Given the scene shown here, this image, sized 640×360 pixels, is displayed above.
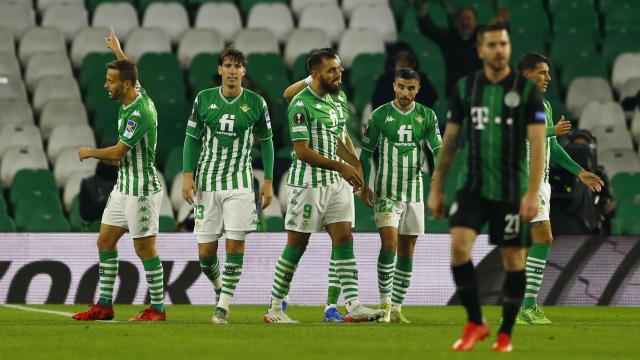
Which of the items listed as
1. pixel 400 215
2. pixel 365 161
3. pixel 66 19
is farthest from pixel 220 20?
pixel 400 215

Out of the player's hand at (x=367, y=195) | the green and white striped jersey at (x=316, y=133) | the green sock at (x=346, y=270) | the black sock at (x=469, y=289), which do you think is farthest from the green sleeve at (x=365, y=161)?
the black sock at (x=469, y=289)

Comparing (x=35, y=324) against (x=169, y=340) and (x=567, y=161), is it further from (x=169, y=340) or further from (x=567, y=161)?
(x=567, y=161)

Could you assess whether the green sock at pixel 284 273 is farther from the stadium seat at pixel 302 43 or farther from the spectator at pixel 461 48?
the stadium seat at pixel 302 43

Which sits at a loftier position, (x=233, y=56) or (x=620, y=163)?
(x=233, y=56)

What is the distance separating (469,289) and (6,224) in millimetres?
8390

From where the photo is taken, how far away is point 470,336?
28.9ft

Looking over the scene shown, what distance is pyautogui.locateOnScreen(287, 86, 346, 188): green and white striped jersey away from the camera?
11.6m

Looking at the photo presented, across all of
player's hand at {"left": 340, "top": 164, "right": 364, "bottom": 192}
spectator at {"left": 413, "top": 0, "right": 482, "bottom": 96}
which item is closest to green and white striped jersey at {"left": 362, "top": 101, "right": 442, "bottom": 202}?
player's hand at {"left": 340, "top": 164, "right": 364, "bottom": 192}

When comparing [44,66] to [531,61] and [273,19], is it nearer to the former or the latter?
[273,19]

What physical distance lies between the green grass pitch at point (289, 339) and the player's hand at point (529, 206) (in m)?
0.84

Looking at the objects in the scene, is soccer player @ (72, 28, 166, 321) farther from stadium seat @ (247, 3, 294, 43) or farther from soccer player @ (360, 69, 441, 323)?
stadium seat @ (247, 3, 294, 43)

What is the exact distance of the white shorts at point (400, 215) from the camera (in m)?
12.2

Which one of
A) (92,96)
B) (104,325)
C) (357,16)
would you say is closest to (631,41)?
(357,16)

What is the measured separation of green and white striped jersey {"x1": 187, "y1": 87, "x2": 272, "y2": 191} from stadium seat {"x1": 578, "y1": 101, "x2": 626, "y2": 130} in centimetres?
805
